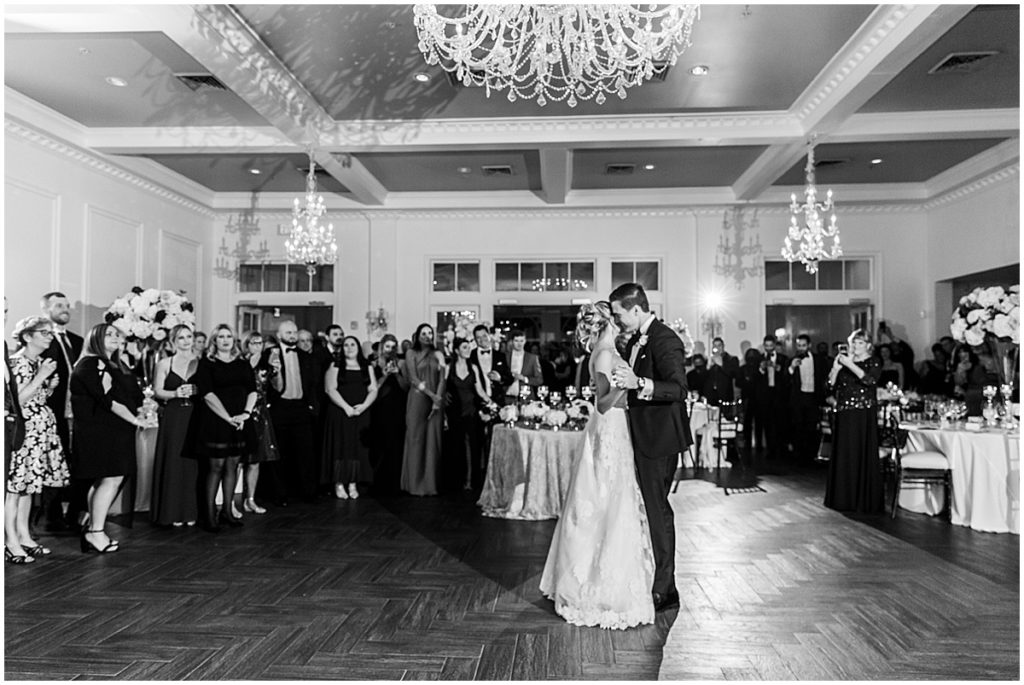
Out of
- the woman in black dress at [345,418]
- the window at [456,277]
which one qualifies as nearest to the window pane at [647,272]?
the window at [456,277]

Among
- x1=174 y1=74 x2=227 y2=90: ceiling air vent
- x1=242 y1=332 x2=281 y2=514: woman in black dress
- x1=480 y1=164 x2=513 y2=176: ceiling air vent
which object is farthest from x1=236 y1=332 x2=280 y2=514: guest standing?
x1=480 y1=164 x2=513 y2=176: ceiling air vent

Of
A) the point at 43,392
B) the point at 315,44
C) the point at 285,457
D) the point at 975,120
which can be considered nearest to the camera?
the point at 43,392

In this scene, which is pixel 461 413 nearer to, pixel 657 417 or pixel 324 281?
pixel 657 417

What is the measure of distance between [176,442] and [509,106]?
4398mm

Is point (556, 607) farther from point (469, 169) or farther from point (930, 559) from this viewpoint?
point (469, 169)

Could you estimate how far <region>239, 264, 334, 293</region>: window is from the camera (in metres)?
12.4

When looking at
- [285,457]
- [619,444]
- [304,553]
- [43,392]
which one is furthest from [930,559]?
[43,392]

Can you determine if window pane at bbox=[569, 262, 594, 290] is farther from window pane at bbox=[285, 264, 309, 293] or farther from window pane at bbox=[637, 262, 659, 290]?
window pane at bbox=[285, 264, 309, 293]

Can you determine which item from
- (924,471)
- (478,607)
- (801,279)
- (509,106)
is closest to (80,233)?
(509,106)

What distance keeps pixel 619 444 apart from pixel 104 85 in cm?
628

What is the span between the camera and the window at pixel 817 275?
39.0 feet

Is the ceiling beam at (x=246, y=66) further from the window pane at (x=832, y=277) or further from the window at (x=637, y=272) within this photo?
the window pane at (x=832, y=277)

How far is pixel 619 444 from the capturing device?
357cm

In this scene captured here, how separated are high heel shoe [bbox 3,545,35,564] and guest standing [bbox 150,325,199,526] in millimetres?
1022
